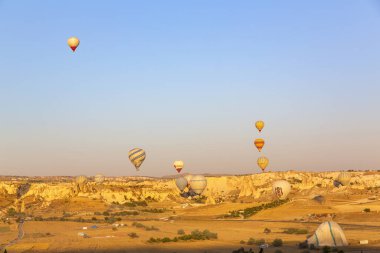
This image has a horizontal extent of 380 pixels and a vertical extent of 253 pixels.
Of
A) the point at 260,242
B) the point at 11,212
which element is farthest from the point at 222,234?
the point at 11,212

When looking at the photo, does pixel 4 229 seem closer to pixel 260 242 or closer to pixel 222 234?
pixel 222 234

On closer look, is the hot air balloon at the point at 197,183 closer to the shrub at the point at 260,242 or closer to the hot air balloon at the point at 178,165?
the hot air balloon at the point at 178,165

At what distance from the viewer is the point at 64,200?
8650 cm

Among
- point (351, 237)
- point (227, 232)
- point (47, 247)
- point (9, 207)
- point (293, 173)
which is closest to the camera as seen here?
point (47, 247)

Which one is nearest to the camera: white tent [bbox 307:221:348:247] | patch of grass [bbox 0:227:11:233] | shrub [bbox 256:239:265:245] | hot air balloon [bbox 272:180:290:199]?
white tent [bbox 307:221:348:247]

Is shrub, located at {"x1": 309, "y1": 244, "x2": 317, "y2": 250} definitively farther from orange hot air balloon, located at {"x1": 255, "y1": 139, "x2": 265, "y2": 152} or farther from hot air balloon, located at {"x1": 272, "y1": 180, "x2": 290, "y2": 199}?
orange hot air balloon, located at {"x1": 255, "y1": 139, "x2": 265, "y2": 152}

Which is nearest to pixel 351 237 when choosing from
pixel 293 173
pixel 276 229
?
pixel 276 229

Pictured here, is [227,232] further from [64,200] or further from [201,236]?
[64,200]

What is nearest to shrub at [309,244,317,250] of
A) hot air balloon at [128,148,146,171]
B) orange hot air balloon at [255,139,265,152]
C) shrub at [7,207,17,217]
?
shrub at [7,207,17,217]

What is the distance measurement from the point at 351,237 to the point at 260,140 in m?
47.5

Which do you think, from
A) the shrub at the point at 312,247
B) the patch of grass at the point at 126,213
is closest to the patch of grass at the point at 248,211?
the patch of grass at the point at 126,213

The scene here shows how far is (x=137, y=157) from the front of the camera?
8912 centimetres

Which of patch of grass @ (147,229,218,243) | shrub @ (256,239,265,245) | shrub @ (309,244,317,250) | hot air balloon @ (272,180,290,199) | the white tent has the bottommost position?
shrub @ (309,244,317,250)

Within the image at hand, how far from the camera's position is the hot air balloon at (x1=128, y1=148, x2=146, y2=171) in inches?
3497
